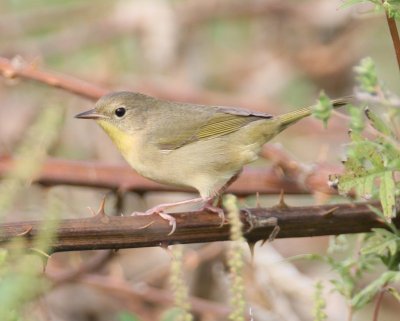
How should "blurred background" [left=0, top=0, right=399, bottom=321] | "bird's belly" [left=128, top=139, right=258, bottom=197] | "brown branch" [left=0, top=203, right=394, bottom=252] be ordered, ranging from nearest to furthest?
"brown branch" [left=0, top=203, right=394, bottom=252]
"bird's belly" [left=128, top=139, right=258, bottom=197]
"blurred background" [left=0, top=0, right=399, bottom=321]

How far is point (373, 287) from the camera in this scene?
3.16 metres

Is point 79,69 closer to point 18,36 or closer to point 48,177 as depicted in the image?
point 18,36

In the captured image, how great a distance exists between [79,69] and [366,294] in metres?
4.47

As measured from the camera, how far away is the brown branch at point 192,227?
9.52 feet

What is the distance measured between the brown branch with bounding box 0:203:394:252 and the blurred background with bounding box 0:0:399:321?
2.02 m

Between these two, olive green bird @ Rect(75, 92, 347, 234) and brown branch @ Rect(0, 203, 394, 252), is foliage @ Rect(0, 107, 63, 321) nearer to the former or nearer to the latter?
brown branch @ Rect(0, 203, 394, 252)

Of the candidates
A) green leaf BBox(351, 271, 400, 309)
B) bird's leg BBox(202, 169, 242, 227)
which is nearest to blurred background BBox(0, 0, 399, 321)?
bird's leg BBox(202, 169, 242, 227)

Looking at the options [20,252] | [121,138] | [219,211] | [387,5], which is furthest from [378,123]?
[121,138]

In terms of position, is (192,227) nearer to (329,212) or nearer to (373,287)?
(329,212)

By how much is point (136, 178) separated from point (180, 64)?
8.62ft

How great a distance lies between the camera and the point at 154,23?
688 cm

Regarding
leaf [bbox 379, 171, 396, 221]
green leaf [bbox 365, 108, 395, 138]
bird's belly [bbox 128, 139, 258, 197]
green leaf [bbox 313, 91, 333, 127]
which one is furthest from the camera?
bird's belly [bbox 128, 139, 258, 197]

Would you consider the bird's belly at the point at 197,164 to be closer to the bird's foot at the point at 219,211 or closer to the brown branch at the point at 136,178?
the brown branch at the point at 136,178

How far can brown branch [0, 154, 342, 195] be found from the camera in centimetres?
421
